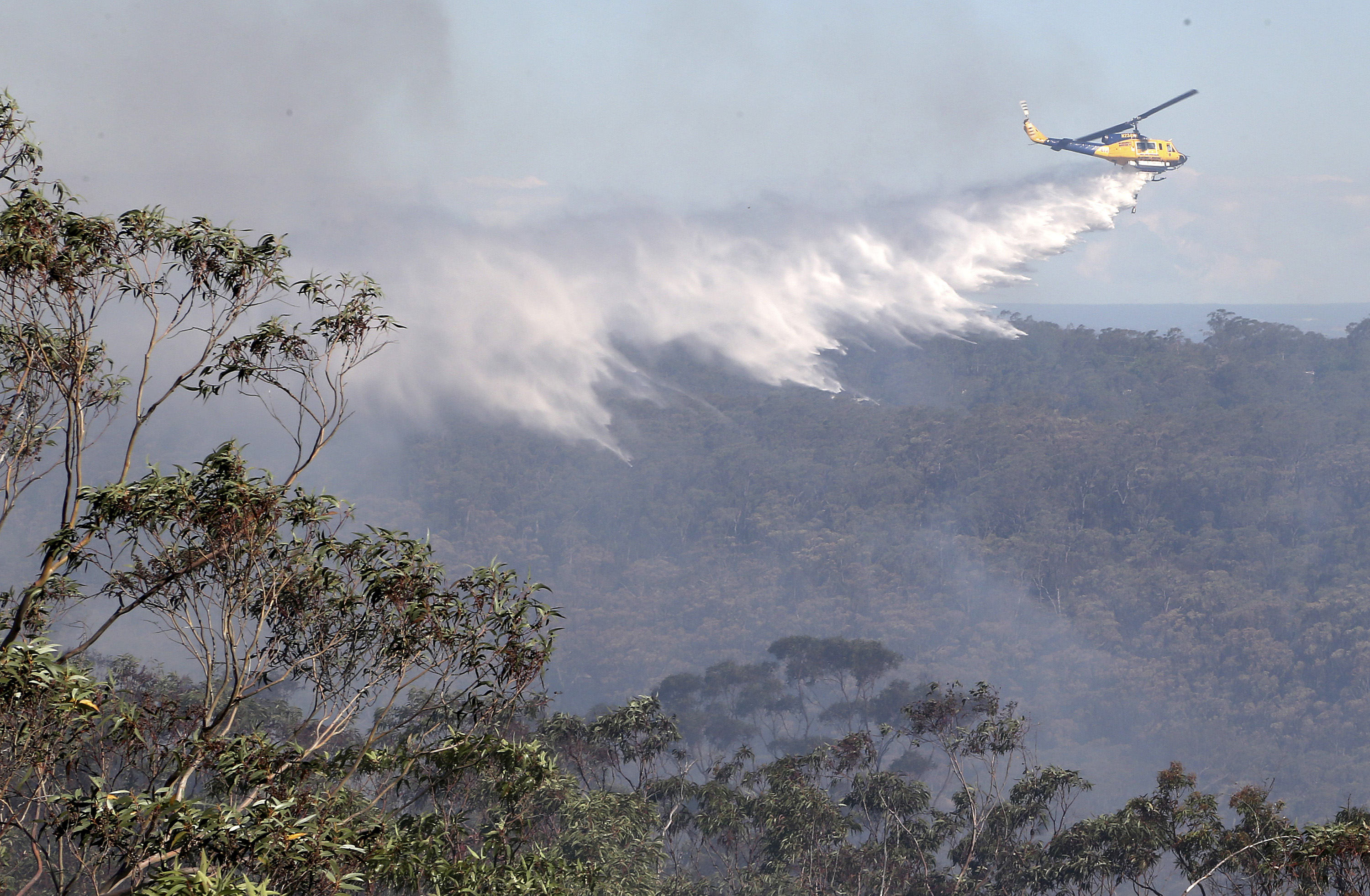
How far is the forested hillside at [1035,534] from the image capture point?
66750 mm

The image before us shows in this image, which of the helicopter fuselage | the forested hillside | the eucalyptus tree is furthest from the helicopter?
the eucalyptus tree

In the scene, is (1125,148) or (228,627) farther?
(1125,148)

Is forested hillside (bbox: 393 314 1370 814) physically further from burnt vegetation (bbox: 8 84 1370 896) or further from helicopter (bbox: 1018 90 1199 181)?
helicopter (bbox: 1018 90 1199 181)

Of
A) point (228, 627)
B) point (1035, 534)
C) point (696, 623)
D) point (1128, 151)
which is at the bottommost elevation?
point (228, 627)

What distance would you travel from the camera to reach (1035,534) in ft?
281

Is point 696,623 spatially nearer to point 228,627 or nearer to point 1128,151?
point 1128,151

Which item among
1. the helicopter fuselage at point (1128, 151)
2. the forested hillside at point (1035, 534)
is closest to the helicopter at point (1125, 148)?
the helicopter fuselage at point (1128, 151)

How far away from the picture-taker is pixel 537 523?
10475 centimetres

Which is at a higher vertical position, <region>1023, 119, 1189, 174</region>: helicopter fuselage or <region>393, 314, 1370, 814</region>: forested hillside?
<region>1023, 119, 1189, 174</region>: helicopter fuselage

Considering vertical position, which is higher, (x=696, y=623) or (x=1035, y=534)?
(x=1035, y=534)

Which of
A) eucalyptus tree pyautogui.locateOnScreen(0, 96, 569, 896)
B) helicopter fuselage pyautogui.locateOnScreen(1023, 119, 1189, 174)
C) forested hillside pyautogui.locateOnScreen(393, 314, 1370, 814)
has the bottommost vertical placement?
eucalyptus tree pyautogui.locateOnScreen(0, 96, 569, 896)

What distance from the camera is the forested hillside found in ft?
219

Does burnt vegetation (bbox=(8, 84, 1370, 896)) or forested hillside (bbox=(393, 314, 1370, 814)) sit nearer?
burnt vegetation (bbox=(8, 84, 1370, 896))

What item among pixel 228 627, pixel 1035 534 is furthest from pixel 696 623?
pixel 228 627
